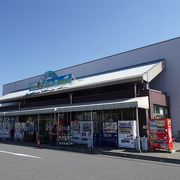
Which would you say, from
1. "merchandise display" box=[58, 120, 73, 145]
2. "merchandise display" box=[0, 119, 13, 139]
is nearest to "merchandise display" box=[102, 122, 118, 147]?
"merchandise display" box=[58, 120, 73, 145]

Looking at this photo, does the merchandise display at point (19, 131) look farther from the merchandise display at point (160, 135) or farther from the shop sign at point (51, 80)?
the merchandise display at point (160, 135)

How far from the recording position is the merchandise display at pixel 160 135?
50.3ft

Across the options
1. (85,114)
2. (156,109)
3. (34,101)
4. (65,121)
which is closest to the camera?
(156,109)

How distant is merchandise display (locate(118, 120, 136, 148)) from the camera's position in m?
17.1

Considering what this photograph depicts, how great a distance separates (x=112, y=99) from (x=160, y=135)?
265 inches

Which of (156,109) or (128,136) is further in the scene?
(156,109)

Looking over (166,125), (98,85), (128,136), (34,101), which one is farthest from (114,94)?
(34,101)

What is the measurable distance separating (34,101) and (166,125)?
18.4 metres

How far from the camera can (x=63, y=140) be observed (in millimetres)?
19688

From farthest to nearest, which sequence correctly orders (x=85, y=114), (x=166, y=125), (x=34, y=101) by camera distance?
(x=34, y=101)
(x=85, y=114)
(x=166, y=125)

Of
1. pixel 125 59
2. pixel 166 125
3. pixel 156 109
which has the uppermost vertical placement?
pixel 125 59

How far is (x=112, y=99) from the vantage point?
854 inches

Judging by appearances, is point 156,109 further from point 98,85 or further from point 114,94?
point 98,85

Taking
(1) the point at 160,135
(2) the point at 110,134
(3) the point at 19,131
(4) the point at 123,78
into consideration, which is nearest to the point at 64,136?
(2) the point at 110,134
